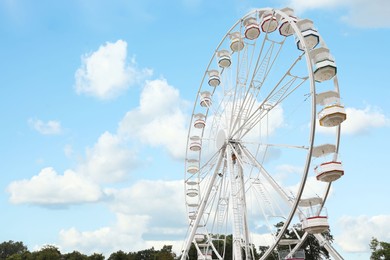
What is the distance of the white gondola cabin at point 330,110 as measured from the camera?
19922 millimetres

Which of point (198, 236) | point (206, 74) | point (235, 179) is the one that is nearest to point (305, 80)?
point (235, 179)

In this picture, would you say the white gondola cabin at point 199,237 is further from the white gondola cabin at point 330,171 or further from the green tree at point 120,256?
the green tree at point 120,256

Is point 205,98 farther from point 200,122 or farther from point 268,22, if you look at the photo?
point 268,22

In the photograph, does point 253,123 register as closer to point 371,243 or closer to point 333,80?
point 333,80

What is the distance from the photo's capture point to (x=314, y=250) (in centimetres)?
6075

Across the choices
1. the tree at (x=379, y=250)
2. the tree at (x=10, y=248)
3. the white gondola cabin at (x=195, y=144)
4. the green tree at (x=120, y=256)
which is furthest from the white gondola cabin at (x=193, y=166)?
the tree at (x=10, y=248)

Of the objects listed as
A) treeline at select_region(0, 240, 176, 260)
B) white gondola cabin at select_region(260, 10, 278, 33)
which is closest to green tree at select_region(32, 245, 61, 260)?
treeline at select_region(0, 240, 176, 260)

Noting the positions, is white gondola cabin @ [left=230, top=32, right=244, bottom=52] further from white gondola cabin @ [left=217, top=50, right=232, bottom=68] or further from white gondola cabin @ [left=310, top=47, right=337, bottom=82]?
white gondola cabin @ [left=310, top=47, right=337, bottom=82]

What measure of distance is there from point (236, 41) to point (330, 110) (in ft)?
36.0

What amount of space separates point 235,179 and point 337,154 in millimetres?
6804

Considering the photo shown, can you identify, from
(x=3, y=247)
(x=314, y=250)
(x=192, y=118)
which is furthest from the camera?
(x=3, y=247)

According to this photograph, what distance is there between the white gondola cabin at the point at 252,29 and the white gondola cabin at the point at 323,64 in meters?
6.62

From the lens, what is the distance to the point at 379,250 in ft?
175

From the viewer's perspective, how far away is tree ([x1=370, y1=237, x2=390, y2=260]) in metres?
52.2
